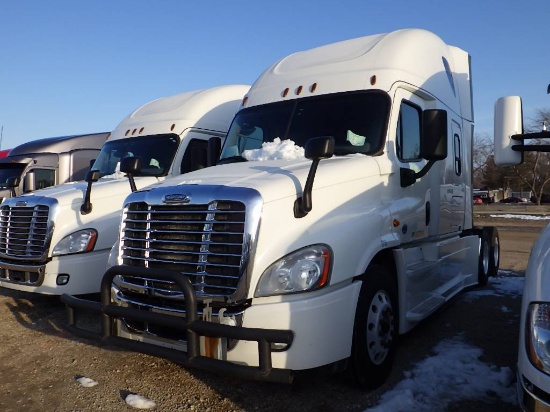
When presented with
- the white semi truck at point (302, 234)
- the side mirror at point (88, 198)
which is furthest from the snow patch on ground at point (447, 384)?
the side mirror at point (88, 198)

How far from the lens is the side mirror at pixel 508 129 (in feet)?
10.9

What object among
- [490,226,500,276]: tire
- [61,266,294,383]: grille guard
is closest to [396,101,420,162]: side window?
[61,266,294,383]: grille guard

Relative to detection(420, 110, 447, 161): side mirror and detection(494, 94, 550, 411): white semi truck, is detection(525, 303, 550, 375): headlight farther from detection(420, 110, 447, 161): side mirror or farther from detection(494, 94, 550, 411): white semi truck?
detection(420, 110, 447, 161): side mirror

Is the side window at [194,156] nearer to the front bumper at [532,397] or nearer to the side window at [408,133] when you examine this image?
the side window at [408,133]

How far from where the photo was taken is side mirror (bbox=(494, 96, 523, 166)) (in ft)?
10.9

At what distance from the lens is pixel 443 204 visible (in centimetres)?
564

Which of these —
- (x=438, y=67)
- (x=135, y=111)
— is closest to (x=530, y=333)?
(x=438, y=67)

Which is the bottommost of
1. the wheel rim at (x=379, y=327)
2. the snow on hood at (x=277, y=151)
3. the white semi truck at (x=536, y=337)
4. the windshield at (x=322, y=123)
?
the wheel rim at (x=379, y=327)

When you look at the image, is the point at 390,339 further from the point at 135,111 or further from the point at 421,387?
→ the point at 135,111

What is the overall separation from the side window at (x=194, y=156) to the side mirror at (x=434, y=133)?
3086 millimetres

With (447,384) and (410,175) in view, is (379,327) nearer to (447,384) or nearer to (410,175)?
(447,384)

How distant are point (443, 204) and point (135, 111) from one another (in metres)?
5.65

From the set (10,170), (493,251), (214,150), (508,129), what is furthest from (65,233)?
(10,170)

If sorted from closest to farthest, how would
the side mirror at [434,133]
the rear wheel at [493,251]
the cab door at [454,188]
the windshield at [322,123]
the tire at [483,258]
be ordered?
the side mirror at [434,133] < the windshield at [322,123] < the cab door at [454,188] < the tire at [483,258] < the rear wheel at [493,251]
